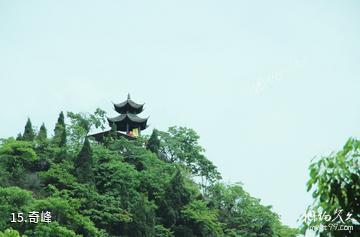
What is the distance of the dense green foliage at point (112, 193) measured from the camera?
96.3 ft

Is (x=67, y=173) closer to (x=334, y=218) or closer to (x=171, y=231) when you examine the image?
(x=171, y=231)

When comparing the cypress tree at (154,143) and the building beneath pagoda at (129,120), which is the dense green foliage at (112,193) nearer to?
the cypress tree at (154,143)

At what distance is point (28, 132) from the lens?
147 ft

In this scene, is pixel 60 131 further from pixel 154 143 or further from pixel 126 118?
pixel 126 118

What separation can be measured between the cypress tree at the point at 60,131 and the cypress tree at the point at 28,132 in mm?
1845

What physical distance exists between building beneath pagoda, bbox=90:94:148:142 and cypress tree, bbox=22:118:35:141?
7.46m

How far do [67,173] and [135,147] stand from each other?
907cm

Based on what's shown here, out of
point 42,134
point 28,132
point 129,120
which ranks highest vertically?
point 129,120

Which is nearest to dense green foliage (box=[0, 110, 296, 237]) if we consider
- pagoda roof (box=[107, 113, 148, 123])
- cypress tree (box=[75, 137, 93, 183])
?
cypress tree (box=[75, 137, 93, 183])

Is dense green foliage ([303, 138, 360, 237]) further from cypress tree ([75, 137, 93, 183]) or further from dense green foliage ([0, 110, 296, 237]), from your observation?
cypress tree ([75, 137, 93, 183])

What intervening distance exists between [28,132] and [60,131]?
9.09 feet

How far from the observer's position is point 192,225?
35875 millimetres

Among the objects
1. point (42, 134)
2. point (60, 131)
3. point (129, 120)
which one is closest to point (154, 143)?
point (129, 120)

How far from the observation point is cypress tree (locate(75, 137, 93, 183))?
35500 millimetres
